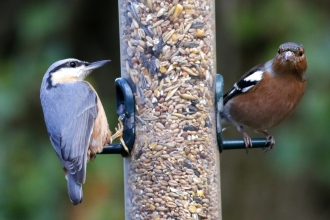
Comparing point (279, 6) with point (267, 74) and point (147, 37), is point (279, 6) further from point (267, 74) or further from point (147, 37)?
point (147, 37)

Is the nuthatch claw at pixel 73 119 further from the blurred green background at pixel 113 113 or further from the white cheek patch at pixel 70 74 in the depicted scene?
the blurred green background at pixel 113 113

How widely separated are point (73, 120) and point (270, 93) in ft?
6.65

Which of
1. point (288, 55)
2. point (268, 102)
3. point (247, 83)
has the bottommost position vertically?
point (268, 102)

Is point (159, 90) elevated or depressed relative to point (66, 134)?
elevated

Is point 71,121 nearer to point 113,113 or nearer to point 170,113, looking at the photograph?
point 170,113

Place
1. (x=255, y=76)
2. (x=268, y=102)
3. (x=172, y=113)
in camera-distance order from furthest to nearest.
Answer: (x=255, y=76)
(x=268, y=102)
(x=172, y=113)

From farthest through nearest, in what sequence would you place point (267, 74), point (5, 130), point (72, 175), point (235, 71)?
1. point (235, 71)
2. point (5, 130)
3. point (267, 74)
4. point (72, 175)

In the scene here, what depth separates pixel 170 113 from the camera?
5.08 meters

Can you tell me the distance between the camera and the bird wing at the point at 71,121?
16.7 feet

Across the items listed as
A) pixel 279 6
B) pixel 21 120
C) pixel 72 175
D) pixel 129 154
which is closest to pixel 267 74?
pixel 279 6

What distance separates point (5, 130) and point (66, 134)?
2145mm

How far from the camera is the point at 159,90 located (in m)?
5.11

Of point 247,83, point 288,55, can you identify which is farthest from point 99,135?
point 288,55

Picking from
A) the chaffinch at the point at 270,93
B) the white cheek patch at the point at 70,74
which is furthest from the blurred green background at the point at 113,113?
the white cheek patch at the point at 70,74
